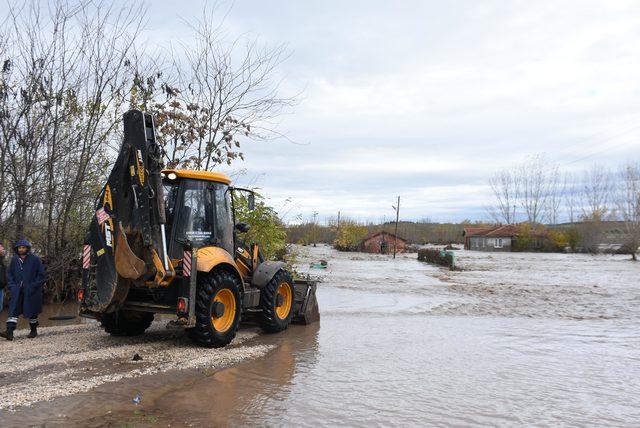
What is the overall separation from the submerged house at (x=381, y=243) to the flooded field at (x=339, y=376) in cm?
5277

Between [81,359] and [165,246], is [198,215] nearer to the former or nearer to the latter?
[165,246]

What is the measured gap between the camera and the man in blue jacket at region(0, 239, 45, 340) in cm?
883

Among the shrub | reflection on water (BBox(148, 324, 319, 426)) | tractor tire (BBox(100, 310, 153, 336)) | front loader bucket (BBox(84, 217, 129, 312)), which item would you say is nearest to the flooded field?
reflection on water (BBox(148, 324, 319, 426))

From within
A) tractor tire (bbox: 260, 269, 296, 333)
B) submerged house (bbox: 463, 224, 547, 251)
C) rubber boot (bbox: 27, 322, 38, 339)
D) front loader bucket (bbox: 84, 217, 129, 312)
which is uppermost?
submerged house (bbox: 463, 224, 547, 251)

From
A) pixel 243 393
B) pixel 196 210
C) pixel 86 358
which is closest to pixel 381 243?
pixel 196 210

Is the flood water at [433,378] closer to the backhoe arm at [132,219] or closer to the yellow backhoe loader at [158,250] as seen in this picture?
the yellow backhoe loader at [158,250]

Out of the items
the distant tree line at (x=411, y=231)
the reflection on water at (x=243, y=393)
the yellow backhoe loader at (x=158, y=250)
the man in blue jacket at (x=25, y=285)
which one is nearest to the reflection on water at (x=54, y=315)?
the man in blue jacket at (x=25, y=285)

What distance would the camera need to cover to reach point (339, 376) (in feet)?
23.9

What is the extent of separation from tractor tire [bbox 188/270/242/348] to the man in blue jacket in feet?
9.09

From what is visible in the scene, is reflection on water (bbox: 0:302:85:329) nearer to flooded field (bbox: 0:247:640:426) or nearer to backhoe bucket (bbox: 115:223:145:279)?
flooded field (bbox: 0:247:640:426)

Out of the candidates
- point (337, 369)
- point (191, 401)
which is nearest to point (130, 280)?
point (191, 401)

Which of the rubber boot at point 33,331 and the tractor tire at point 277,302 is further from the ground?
the tractor tire at point 277,302

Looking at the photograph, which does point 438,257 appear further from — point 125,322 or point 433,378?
point 433,378

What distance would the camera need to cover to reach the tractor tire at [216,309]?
319 inches
